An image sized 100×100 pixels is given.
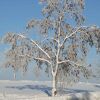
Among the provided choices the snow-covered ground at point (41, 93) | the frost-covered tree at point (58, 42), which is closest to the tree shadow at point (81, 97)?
the snow-covered ground at point (41, 93)

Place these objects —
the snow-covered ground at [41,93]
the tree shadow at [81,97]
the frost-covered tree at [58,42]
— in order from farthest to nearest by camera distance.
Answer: the frost-covered tree at [58,42]
the snow-covered ground at [41,93]
the tree shadow at [81,97]

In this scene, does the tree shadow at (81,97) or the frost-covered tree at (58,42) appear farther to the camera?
the frost-covered tree at (58,42)

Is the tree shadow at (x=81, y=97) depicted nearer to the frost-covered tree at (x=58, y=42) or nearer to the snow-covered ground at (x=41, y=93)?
the snow-covered ground at (x=41, y=93)

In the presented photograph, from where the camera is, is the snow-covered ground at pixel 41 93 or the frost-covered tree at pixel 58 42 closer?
the snow-covered ground at pixel 41 93

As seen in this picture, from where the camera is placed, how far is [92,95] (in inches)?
518

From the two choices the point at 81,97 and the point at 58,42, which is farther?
the point at 58,42

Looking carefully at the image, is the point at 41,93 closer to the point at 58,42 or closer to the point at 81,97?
the point at 58,42

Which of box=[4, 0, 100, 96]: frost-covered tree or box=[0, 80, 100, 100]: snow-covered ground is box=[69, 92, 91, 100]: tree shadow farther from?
box=[4, 0, 100, 96]: frost-covered tree

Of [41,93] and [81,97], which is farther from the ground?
[41,93]

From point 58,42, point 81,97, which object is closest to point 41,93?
point 58,42

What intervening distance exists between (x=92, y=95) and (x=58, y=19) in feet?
57.7

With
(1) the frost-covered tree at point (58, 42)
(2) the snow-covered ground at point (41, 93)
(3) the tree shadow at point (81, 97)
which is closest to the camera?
(3) the tree shadow at point (81, 97)

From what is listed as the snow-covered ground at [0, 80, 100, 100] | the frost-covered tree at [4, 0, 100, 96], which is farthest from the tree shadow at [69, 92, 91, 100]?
the frost-covered tree at [4, 0, 100, 96]

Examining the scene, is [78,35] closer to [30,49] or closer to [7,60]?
[30,49]
